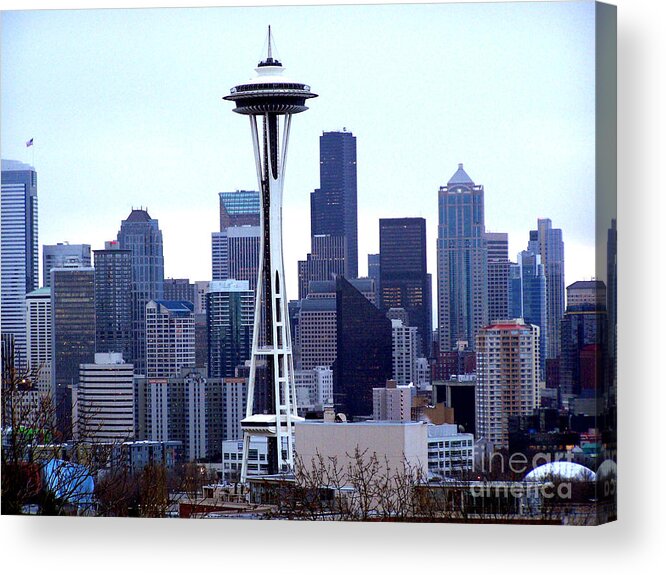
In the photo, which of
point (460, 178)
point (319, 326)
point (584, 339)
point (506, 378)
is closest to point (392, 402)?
point (506, 378)

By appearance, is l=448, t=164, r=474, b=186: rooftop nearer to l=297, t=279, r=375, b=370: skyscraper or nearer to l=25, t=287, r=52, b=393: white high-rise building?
l=297, t=279, r=375, b=370: skyscraper

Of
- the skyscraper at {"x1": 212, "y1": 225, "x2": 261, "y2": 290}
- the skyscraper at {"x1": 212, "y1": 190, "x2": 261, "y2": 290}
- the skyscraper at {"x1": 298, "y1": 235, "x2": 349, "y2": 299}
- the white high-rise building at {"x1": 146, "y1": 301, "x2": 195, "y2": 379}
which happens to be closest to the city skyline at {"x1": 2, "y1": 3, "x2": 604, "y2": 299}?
the skyscraper at {"x1": 212, "y1": 190, "x2": 261, "y2": 290}

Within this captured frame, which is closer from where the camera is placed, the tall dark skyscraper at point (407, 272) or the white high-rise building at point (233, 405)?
the tall dark skyscraper at point (407, 272)

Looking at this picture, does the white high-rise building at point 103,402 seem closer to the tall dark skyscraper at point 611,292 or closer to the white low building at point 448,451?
the white low building at point 448,451

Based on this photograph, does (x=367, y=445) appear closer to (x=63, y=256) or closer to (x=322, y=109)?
(x=322, y=109)

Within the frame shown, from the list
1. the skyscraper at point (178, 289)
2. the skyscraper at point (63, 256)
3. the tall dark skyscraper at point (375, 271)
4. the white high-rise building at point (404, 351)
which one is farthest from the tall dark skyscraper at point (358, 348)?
the skyscraper at point (63, 256)

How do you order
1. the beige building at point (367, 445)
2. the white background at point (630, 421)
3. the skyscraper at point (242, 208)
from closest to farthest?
the white background at point (630, 421) < the beige building at point (367, 445) < the skyscraper at point (242, 208)
